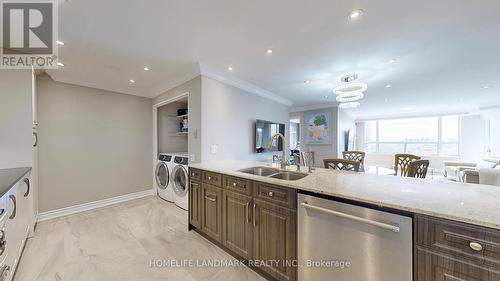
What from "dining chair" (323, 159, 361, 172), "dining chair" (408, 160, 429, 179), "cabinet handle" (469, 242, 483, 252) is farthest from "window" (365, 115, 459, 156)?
"cabinet handle" (469, 242, 483, 252)

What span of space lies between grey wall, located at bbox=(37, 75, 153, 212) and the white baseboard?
0.08 m

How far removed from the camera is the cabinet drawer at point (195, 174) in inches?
97.8

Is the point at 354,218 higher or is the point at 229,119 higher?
the point at 229,119

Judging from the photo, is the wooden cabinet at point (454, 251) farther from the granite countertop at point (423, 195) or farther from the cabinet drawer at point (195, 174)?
the cabinet drawer at point (195, 174)

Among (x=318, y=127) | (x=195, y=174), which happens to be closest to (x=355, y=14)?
(x=195, y=174)

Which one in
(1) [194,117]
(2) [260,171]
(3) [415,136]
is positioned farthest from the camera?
(3) [415,136]

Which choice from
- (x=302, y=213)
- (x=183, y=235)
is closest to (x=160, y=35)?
(x=302, y=213)

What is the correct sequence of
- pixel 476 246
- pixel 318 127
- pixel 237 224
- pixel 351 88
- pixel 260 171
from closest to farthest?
pixel 476 246 → pixel 237 224 → pixel 260 171 → pixel 351 88 → pixel 318 127

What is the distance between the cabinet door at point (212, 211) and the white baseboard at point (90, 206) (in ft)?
8.31

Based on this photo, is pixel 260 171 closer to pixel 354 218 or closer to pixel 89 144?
pixel 354 218

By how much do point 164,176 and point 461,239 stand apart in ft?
13.8

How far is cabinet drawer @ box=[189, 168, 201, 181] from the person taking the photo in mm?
2485

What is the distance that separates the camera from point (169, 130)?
4.64 meters

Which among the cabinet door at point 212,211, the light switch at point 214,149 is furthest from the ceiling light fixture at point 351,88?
the cabinet door at point 212,211
